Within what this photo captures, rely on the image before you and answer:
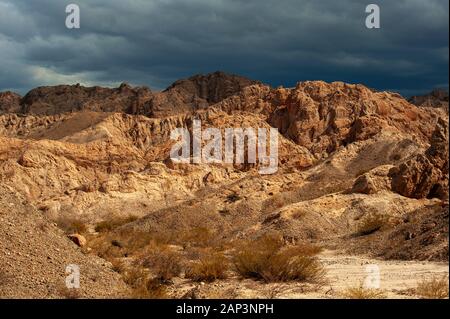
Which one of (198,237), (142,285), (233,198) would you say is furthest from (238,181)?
(142,285)

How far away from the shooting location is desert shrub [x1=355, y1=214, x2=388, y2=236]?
26.2 m

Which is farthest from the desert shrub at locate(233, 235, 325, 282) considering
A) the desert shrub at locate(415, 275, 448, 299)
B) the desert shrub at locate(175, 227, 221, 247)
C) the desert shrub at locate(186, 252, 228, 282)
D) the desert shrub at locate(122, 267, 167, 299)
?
the desert shrub at locate(175, 227, 221, 247)

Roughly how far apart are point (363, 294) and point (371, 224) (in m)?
14.7

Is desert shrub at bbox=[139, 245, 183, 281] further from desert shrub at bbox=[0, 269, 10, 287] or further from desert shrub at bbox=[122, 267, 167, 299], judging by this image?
desert shrub at bbox=[0, 269, 10, 287]

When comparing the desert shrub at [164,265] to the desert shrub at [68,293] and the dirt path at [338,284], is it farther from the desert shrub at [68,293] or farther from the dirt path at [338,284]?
the desert shrub at [68,293]

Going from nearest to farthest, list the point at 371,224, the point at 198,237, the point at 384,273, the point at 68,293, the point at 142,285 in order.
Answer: the point at 68,293 → the point at 142,285 → the point at 384,273 → the point at 371,224 → the point at 198,237

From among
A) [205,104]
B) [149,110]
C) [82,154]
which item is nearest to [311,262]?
[82,154]

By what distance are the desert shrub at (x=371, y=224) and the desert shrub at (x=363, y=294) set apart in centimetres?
1278

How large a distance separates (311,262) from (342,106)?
52.4 metres

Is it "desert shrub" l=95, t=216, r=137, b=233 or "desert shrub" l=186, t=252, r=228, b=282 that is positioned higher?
"desert shrub" l=186, t=252, r=228, b=282

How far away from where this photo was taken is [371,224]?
2692 cm

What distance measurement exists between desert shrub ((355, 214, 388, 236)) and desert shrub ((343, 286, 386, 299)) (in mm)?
12780

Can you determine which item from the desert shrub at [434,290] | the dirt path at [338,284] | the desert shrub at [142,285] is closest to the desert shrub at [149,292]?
the desert shrub at [142,285]

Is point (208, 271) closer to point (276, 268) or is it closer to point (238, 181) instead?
point (276, 268)
